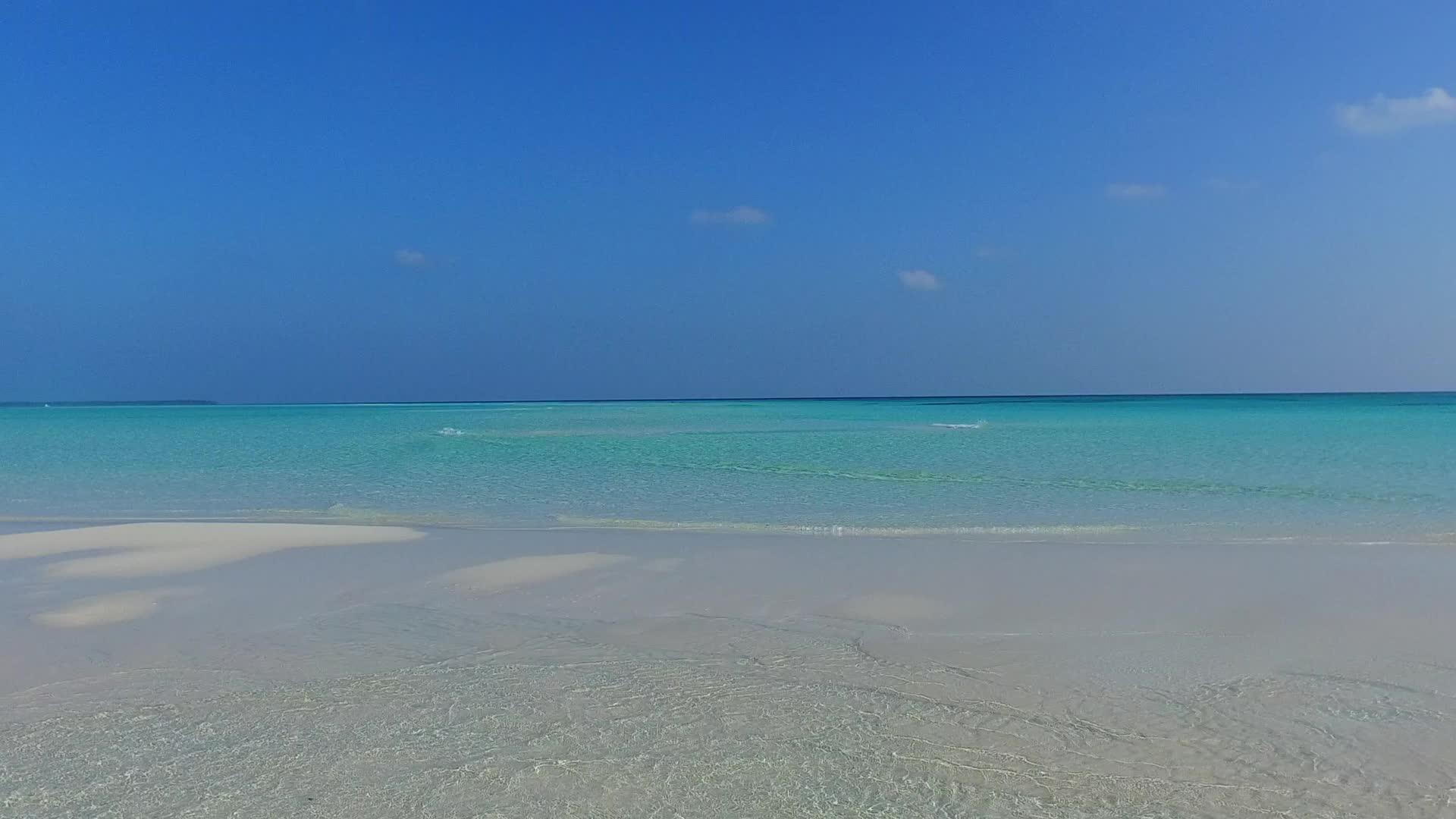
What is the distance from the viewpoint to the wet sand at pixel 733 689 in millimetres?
4000

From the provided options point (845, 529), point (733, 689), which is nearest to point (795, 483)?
point (845, 529)

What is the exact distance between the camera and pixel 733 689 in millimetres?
5336

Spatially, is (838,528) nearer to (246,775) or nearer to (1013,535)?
(1013,535)

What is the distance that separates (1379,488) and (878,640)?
43.6 ft

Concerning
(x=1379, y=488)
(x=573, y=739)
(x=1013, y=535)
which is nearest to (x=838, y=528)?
(x=1013, y=535)

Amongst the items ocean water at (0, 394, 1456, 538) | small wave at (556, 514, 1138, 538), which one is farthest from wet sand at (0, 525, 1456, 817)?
ocean water at (0, 394, 1456, 538)

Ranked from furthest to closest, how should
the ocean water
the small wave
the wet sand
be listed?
1. the ocean water
2. the small wave
3. the wet sand

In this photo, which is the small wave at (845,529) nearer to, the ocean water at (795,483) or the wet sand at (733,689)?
the ocean water at (795,483)

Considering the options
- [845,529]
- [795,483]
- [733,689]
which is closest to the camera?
[733,689]

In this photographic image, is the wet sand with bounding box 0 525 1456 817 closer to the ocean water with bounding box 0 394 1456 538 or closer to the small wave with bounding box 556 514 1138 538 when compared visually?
the small wave with bounding box 556 514 1138 538

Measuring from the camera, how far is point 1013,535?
11.3 metres

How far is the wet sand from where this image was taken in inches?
157

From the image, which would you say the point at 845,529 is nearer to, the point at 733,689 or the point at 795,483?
the point at 795,483

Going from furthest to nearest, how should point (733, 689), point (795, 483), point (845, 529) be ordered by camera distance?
point (795, 483) < point (845, 529) < point (733, 689)
